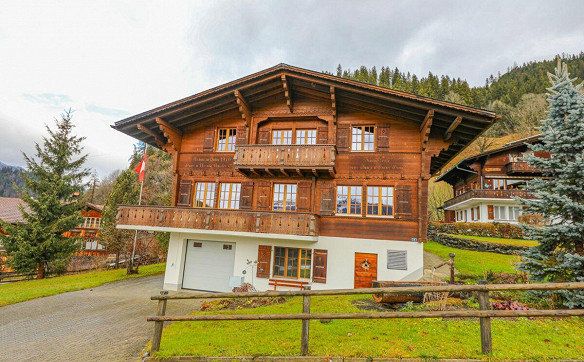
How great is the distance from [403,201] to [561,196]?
6.68m

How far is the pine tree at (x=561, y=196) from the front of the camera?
9.03m

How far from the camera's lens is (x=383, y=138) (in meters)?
16.3

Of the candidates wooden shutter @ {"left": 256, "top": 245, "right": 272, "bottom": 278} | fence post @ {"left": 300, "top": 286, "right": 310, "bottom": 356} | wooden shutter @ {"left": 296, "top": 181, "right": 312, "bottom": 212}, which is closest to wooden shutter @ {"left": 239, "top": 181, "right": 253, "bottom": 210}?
wooden shutter @ {"left": 256, "top": 245, "right": 272, "bottom": 278}

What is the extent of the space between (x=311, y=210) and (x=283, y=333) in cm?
895


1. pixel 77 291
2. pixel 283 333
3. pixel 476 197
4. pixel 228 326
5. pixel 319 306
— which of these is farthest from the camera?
pixel 476 197

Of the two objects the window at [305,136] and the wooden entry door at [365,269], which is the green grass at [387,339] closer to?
the wooden entry door at [365,269]

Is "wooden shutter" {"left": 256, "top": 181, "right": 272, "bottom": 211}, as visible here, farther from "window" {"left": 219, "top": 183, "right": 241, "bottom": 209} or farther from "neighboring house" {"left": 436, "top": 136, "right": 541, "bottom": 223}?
"neighboring house" {"left": 436, "top": 136, "right": 541, "bottom": 223}

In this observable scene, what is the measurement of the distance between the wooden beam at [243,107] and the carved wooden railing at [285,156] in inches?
80.0

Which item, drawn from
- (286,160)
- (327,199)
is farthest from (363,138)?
(286,160)

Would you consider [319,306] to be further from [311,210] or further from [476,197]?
[476,197]

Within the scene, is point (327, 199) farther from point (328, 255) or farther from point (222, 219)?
point (222, 219)

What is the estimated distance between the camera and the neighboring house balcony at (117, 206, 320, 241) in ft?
49.2

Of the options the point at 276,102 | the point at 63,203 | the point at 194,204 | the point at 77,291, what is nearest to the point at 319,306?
the point at 194,204

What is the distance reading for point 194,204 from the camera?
59.6 feet
